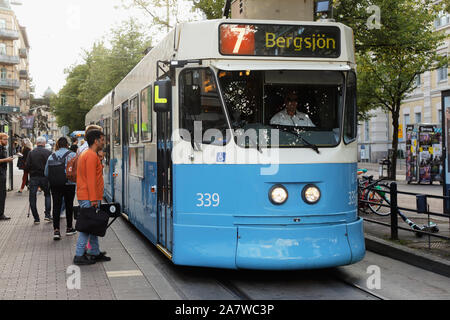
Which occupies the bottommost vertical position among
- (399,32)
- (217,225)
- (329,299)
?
(329,299)

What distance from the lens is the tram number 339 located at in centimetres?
668

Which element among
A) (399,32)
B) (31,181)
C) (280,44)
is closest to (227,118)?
(280,44)

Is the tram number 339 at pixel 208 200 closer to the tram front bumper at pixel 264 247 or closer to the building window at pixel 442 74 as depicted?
the tram front bumper at pixel 264 247

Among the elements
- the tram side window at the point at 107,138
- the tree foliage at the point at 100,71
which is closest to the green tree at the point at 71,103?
the tree foliage at the point at 100,71

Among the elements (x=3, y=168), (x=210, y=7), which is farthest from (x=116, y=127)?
(x=210, y=7)

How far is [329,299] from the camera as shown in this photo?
6195 millimetres

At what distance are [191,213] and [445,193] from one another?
711 centimetres

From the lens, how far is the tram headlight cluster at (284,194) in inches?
259

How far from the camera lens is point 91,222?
7.96 meters

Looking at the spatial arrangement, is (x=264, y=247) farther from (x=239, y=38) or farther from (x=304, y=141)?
(x=239, y=38)

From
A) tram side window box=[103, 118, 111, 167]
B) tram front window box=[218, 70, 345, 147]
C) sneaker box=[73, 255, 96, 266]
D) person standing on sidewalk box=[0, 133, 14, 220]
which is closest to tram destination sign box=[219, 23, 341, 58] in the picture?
tram front window box=[218, 70, 345, 147]

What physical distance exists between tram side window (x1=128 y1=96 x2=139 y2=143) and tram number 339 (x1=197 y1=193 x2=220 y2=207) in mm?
3592

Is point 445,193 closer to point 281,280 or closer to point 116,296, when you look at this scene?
point 281,280

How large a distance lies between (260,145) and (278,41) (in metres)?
1.22
